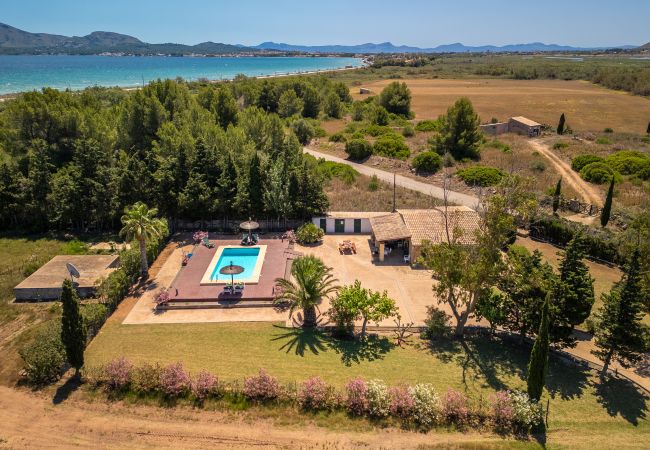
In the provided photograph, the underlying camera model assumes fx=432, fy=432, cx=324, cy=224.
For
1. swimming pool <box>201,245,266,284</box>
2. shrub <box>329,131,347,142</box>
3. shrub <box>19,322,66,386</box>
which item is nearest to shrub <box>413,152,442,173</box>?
shrub <box>329,131,347,142</box>

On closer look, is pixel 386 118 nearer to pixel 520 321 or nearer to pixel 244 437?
pixel 520 321

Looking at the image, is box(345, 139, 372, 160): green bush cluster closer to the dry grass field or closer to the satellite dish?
the dry grass field

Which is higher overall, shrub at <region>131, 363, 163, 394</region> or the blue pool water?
shrub at <region>131, 363, 163, 394</region>

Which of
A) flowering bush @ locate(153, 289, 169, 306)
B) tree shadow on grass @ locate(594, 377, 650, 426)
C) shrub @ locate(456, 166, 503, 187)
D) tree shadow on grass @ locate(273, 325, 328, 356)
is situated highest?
shrub @ locate(456, 166, 503, 187)

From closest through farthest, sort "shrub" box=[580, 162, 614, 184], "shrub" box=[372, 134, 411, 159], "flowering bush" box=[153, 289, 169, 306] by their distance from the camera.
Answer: "flowering bush" box=[153, 289, 169, 306] < "shrub" box=[580, 162, 614, 184] < "shrub" box=[372, 134, 411, 159]

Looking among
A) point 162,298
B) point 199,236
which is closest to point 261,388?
point 162,298

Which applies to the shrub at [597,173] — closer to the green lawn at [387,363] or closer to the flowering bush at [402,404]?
the green lawn at [387,363]
